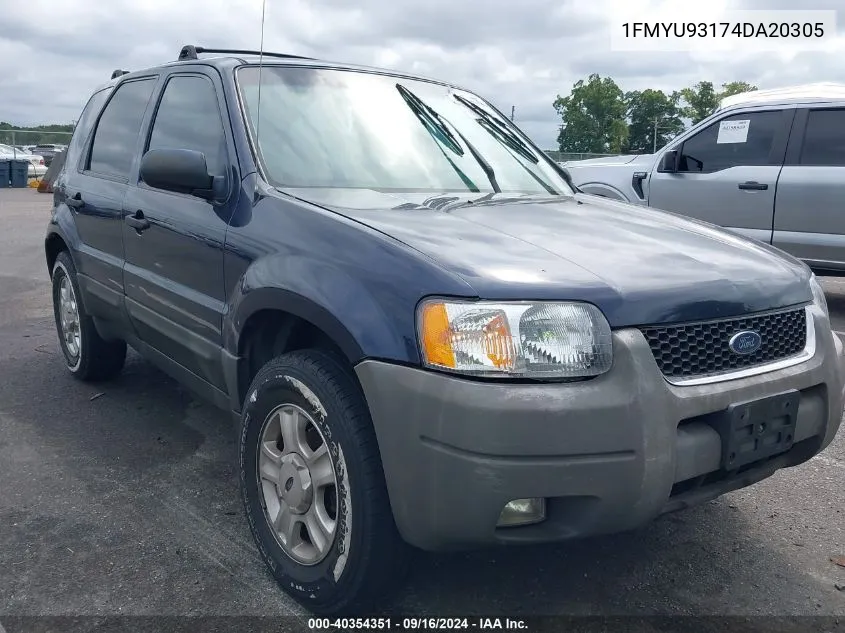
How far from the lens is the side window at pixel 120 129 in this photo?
399 centimetres

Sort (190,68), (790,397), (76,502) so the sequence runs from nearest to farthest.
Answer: (790,397) → (76,502) → (190,68)

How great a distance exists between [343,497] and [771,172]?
20.5 ft

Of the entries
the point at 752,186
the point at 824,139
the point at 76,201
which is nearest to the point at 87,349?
the point at 76,201

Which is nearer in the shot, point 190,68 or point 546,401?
point 546,401

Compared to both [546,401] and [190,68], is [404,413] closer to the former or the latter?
[546,401]

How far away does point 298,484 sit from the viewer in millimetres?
2541

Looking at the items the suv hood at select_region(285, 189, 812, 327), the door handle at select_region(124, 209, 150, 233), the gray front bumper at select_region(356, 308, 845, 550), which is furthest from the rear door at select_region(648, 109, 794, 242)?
the gray front bumper at select_region(356, 308, 845, 550)

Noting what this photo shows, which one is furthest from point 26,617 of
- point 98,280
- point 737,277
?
point 737,277

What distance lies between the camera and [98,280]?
13.8 ft

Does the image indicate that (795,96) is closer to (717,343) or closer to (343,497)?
(717,343)

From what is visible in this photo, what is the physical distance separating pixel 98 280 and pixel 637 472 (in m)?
3.12

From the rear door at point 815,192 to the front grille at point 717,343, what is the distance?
4.89 m

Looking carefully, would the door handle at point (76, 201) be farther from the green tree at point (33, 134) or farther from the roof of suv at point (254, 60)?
the green tree at point (33, 134)

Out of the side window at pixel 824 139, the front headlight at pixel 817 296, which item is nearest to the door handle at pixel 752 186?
the side window at pixel 824 139
